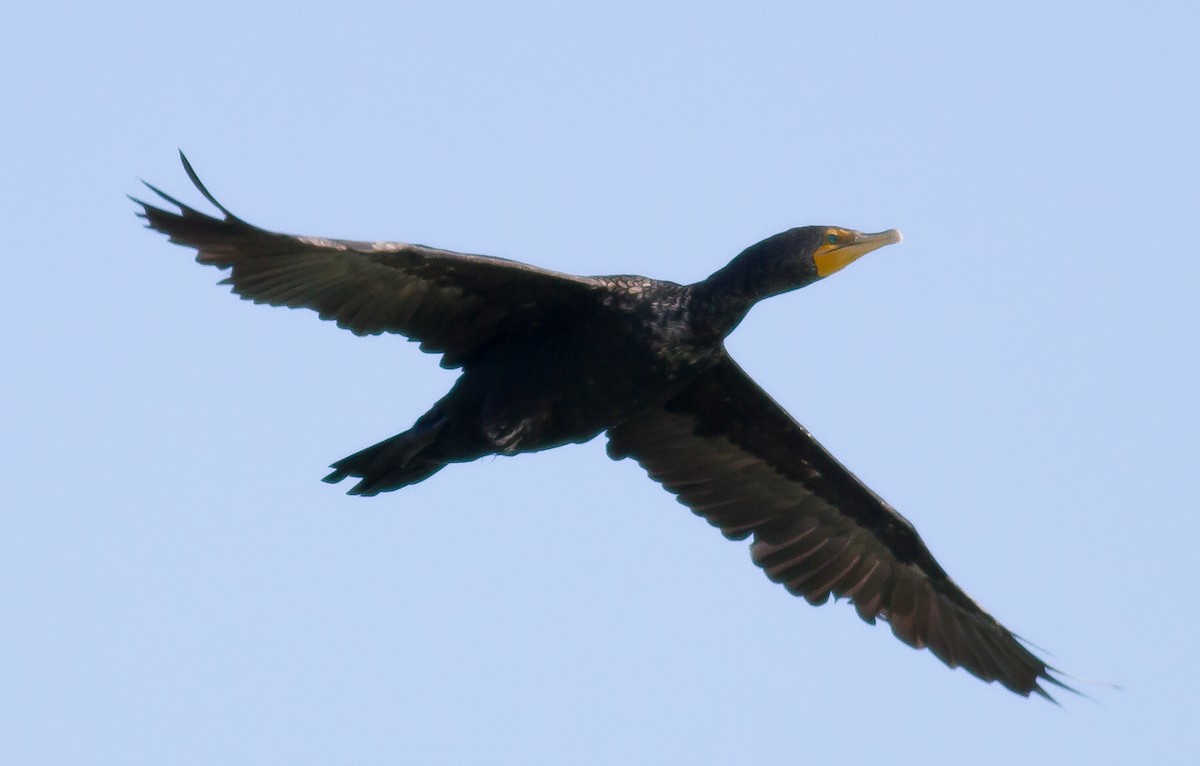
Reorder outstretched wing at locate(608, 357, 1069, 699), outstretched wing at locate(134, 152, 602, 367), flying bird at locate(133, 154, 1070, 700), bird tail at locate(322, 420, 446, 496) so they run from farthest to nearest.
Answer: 1. outstretched wing at locate(608, 357, 1069, 699)
2. bird tail at locate(322, 420, 446, 496)
3. flying bird at locate(133, 154, 1070, 700)
4. outstretched wing at locate(134, 152, 602, 367)

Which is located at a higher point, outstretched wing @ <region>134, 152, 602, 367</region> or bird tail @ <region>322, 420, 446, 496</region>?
outstretched wing @ <region>134, 152, 602, 367</region>

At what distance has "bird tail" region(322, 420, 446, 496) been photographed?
34.1ft

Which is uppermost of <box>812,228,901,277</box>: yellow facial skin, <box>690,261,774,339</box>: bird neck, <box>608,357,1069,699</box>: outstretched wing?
<box>812,228,901,277</box>: yellow facial skin

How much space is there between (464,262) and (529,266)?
35 cm

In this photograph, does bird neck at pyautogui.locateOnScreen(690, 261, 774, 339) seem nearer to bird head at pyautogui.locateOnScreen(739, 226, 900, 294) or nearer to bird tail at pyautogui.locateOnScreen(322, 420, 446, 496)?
bird head at pyautogui.locateOnScreen(739, 226, 900, 294)

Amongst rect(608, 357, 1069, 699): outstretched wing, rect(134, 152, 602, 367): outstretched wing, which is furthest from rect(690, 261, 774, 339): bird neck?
rect(608, 357, 1069, 699): outstretched wing

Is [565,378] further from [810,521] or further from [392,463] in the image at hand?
[810,521]

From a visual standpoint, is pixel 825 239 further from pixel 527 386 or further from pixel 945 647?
pixel 945 647

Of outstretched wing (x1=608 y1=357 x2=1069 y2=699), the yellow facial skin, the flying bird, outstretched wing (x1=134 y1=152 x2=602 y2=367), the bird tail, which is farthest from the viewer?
outstretched wing (x1=608 y1=357 x2=1069 y2=699)

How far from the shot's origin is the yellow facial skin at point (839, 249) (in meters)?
10.1

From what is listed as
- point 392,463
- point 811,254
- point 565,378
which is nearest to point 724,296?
point 811,254

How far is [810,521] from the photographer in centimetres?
1198

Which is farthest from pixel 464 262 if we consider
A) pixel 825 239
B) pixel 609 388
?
pixel 825 239

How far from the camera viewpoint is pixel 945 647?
11852mm
